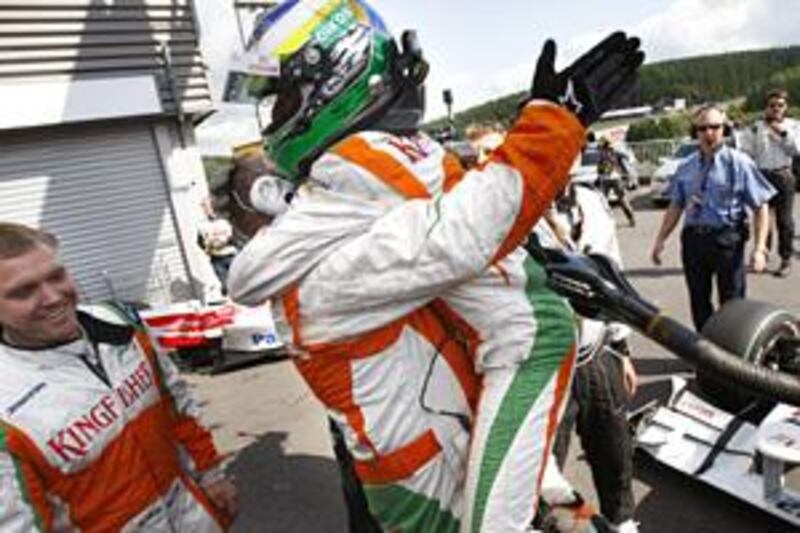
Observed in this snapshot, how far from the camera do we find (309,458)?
468 centimetres

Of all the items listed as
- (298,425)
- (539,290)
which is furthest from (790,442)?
(298,425)

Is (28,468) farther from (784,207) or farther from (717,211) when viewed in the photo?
(784,207)

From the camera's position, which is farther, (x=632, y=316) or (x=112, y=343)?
(x=112, y=343)

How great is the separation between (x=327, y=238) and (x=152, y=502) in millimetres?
1262

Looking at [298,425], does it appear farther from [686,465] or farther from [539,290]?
[539,290]

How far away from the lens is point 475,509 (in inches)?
54.0

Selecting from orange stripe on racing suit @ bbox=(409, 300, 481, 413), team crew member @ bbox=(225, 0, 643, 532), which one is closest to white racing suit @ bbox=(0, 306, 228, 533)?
team crew member @ bbox=(225, 0, 643, 532)

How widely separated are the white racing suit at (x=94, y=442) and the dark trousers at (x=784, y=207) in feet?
22.3

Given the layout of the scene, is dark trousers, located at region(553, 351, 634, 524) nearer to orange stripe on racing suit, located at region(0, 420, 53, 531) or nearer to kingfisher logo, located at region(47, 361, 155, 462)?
kingfisher logo, located at region(47, 361, 155, 462)

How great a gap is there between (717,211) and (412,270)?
14.1 feet

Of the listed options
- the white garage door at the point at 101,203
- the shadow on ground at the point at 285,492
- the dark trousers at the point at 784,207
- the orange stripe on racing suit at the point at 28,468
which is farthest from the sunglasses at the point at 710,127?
the white garage door at the point at 101,203

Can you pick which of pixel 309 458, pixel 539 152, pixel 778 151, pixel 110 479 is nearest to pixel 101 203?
pixel 309 458

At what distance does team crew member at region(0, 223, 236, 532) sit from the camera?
1916mm

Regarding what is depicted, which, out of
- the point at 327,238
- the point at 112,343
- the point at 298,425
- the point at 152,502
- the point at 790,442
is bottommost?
the point at 298,425
